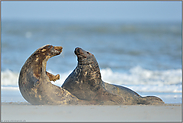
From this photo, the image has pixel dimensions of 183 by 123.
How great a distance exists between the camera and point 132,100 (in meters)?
5.94

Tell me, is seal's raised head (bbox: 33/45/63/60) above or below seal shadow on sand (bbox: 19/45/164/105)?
above

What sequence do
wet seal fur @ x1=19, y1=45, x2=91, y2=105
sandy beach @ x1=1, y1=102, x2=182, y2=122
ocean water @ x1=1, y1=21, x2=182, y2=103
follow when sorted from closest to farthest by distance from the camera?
sandy beach @ x1=1, y1=102, x2=182, y2=122, wet seal fur @ x1=19, y1=45, x2=91, y2=105, ocean water @ x1=1, y1=21, x2=182, y2=103

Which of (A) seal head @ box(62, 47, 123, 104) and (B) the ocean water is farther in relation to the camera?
(B) the ocean water

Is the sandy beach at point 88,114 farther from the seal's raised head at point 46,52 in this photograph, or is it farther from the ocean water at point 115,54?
the ocean water at point 115,54

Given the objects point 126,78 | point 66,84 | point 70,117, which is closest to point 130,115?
point 70,117

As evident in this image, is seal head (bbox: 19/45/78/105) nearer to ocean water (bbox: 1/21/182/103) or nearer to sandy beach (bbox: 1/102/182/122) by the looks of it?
sandy beach (bbox: 1/102/182/122)

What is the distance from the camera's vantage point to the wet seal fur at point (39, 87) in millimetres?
5152

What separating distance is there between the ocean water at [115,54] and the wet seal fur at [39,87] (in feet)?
4.23

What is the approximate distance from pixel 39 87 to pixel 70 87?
704 mm

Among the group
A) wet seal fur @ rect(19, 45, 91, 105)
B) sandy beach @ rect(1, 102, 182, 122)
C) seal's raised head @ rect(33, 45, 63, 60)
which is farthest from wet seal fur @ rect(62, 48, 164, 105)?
sandy beach @ rect(1, 102, 182, 122)

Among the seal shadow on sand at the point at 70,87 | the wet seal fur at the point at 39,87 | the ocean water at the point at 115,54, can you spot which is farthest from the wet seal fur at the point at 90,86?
the ocean water at the point at 115,54

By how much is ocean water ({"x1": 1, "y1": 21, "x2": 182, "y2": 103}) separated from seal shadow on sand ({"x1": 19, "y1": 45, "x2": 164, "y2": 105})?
1.26 metres

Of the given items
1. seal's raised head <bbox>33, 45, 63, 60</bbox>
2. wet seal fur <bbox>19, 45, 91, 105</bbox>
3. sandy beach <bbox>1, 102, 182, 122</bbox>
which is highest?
seal's raised head <bbox>33, 45, 63, 60</bbox>

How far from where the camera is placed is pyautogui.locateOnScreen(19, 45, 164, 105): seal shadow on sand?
517 cm
